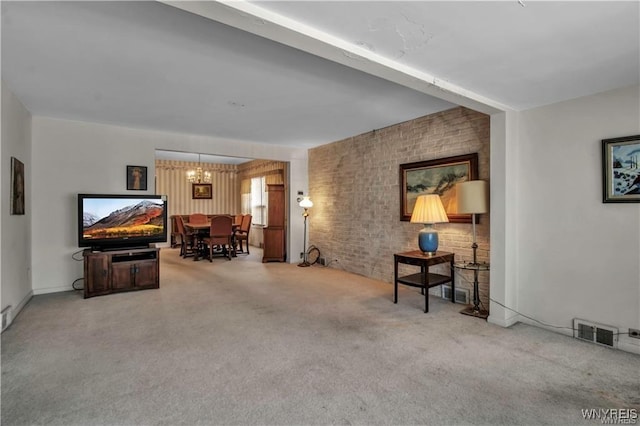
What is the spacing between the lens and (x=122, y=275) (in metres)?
4.55

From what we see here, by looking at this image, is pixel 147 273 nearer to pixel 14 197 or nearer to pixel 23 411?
pixel 14 197

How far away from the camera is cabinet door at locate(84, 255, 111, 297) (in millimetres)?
4316

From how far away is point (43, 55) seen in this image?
2.67 meters

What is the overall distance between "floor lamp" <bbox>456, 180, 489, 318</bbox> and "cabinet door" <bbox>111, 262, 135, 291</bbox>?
443 cm

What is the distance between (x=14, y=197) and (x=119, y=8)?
2798 millimetres

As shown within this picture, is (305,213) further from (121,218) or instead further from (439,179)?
(121,218)

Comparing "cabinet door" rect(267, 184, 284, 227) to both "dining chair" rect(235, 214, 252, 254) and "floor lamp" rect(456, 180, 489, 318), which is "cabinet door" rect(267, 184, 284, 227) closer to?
"dining chair" rect(235, 214, 252, 254)

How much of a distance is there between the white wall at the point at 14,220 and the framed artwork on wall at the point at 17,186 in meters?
0.07

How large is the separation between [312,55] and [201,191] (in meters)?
8.42

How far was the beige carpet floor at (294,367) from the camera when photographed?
1.93 meters

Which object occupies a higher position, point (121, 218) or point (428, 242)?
point (121, 218)

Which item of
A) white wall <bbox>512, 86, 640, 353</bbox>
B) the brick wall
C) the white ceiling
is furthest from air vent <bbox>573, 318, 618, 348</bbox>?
the white ceiling

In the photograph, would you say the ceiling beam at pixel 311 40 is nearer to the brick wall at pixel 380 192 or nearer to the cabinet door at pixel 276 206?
the brick wall at pixel 380 192

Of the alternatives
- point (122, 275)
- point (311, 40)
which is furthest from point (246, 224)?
A: point (311, 40)
